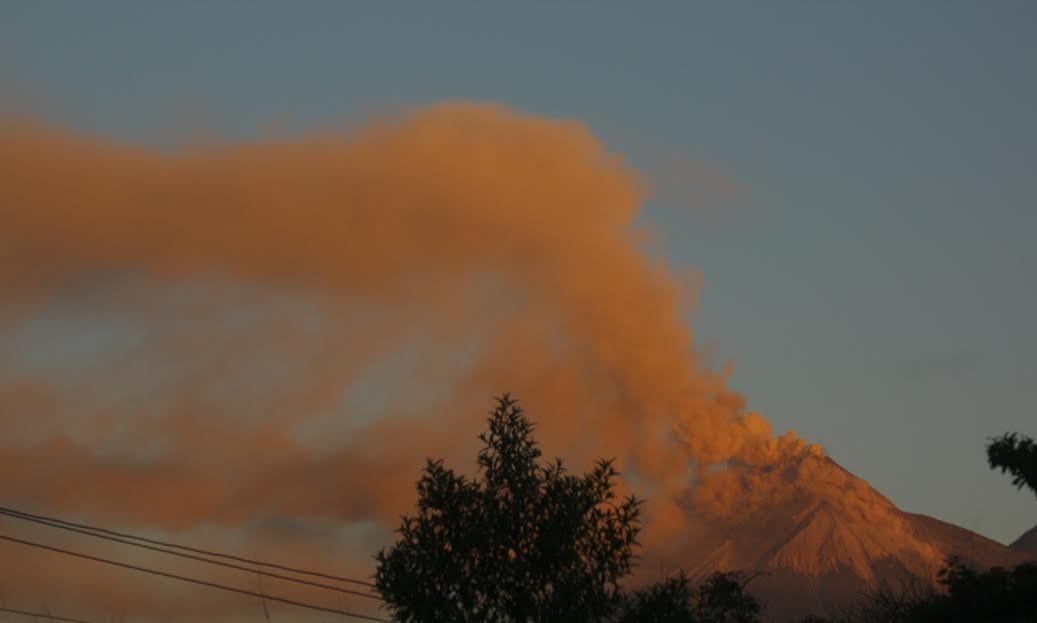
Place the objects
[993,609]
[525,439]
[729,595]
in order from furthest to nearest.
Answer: [729,595] → [993,609] → [525,439]

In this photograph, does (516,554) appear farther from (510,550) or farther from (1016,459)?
(1016,459)

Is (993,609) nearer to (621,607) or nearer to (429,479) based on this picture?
(621,607)

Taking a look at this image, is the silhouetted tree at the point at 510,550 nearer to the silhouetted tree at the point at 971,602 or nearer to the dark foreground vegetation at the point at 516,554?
the dark foreground vegetation at the point at 516,554

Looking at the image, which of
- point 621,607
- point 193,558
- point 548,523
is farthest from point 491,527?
point 193,558

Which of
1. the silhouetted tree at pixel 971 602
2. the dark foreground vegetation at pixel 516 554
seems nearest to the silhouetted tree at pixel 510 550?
the dark foreground vegetation at pixel 516 554

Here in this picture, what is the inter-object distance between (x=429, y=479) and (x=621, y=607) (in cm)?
611

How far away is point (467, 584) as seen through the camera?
36.0 m

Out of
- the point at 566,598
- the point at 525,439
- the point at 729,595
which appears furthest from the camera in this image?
the point at 729,595

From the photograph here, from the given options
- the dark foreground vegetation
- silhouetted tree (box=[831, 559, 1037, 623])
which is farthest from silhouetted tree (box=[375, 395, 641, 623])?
silhouetted tree (box=[831, 559, 1037, 623])

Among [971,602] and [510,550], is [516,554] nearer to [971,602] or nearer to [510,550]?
[510,550]

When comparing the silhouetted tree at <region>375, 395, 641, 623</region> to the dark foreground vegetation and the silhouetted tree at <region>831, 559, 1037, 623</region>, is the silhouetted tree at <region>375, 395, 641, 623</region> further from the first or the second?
the silhouetted tree at <region>831, 559, 1037, 623</region>

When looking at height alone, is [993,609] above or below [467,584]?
below

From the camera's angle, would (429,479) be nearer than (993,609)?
Yes

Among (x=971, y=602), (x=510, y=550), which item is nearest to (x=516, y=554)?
(x=510, y=550)
